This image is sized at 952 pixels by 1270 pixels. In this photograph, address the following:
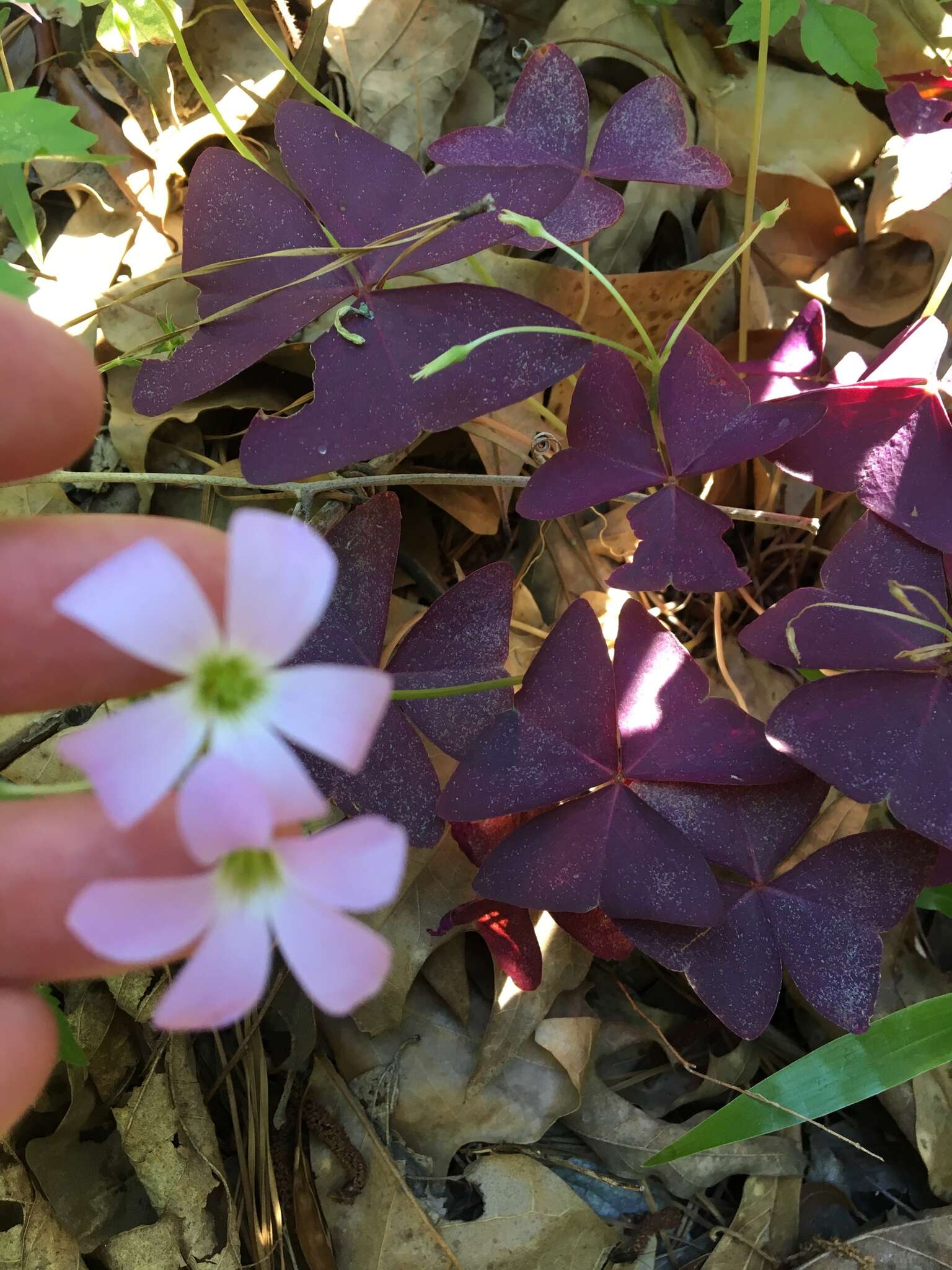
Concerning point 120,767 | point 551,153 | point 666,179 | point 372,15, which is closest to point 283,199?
point 551,153

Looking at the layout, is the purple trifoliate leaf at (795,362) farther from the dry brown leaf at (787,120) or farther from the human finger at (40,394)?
the human finger at (40,394)

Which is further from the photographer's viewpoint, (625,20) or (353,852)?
(625,20)

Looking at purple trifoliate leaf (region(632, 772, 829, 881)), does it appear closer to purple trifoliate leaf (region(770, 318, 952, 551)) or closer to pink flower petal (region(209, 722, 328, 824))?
purple trifoliate leaf (region(770, 318, 952, 551))

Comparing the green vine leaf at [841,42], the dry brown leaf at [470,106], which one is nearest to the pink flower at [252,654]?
the dry brown leaf at [470,106]

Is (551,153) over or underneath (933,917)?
over

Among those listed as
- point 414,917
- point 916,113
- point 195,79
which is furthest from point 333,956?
point 916,113

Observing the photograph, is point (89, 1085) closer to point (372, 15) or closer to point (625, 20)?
point (372, 15)
